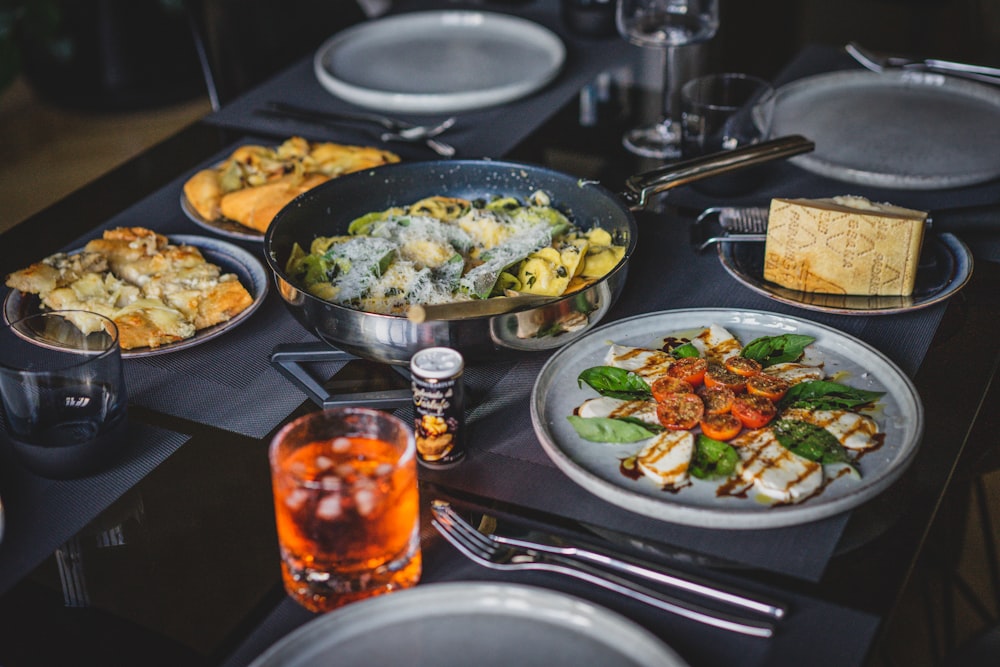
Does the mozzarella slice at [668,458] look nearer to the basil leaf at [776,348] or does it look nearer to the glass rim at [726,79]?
the basil leaf at [776,348]

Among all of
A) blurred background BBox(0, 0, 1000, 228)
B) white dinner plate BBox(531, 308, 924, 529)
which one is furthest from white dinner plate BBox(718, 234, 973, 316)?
blurred background BBox(0, 0, 1000, 228)

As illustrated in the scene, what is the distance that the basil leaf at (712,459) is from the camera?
3.50 ft

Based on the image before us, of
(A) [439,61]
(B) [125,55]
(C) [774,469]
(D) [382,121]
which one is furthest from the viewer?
(B) [125,55]

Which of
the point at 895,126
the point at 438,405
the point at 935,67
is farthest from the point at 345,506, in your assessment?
the point at 935,67

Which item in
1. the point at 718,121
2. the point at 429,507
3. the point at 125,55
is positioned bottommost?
the point at 125,55

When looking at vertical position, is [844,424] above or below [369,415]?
below

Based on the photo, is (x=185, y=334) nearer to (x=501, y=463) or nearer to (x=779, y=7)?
(x=501, y=463)

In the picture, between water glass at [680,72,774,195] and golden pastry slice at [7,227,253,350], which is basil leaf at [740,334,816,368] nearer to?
water glass at [680,72,774,195]

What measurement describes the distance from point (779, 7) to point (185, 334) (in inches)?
148

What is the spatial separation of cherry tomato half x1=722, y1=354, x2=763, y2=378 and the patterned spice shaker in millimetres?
344

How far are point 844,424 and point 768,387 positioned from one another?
9 cm

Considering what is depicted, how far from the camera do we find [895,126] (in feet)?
6.34

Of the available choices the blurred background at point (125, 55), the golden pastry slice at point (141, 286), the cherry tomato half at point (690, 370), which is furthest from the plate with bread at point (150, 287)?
the blurred background at point (125, 55)

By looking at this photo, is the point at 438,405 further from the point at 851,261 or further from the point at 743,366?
the point at 851,261
